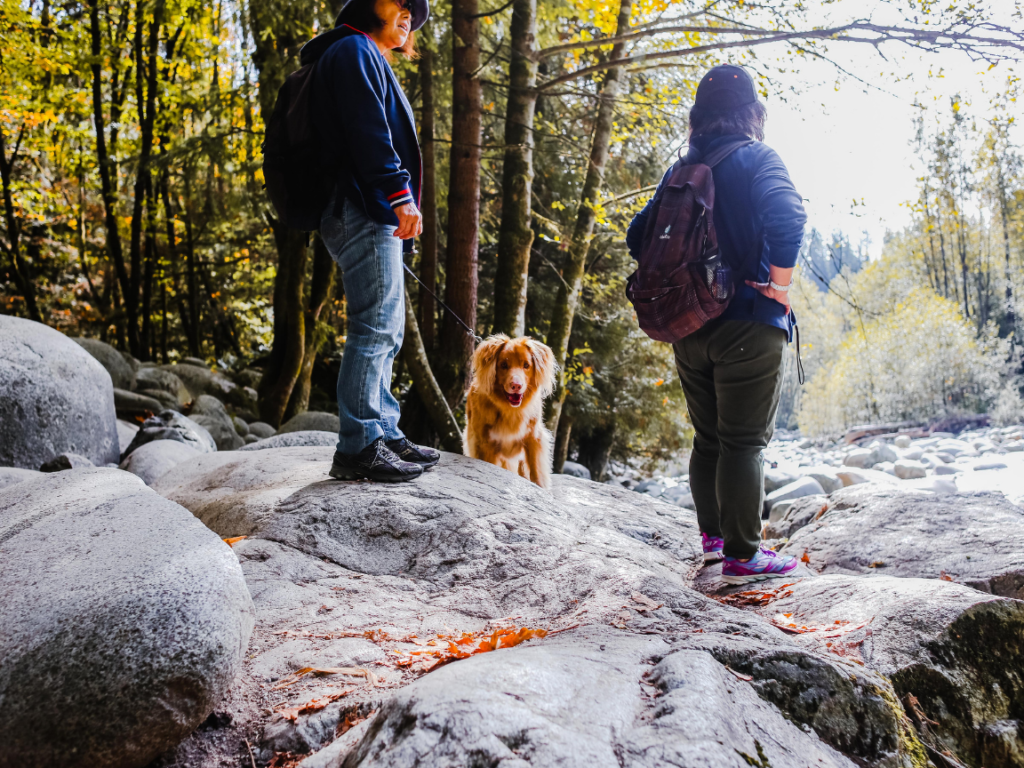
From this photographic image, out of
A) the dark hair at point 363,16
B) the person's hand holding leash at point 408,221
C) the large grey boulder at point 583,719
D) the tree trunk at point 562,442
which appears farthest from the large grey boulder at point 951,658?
the tree trunk at point 562,442

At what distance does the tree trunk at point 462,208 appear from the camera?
6742 mm

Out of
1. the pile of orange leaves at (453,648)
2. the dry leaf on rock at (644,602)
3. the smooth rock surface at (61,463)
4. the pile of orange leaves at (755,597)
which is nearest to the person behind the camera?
the pile of orange leaves at (453,648)

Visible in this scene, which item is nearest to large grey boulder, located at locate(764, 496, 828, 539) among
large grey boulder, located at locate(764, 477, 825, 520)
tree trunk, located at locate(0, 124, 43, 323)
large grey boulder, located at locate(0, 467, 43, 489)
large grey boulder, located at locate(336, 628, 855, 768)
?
large grey boulder, located at locate(764, 477, 825, 520)

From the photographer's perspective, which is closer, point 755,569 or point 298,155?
point 755,569

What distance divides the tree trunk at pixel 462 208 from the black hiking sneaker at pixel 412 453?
260 centimetres

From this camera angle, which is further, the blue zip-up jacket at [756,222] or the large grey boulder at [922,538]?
the large grey boulder at [922,538]

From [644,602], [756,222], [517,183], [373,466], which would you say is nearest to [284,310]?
[517,183]

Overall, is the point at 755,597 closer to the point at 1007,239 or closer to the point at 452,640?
the point at 452,640

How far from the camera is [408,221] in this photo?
11.2 feet

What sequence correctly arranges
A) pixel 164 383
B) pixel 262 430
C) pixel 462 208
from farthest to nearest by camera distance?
1. pixel 164 383
2. pixel 262 430
3. pixel 462 208

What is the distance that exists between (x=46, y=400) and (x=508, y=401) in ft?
12.5

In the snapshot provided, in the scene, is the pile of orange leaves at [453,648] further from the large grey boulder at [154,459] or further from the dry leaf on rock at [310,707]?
the large grey boulder at [154,459]

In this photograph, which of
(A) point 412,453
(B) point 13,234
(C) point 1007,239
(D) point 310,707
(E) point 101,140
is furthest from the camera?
(C) point 1007,239

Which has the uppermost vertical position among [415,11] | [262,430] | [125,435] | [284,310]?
[415,11]
